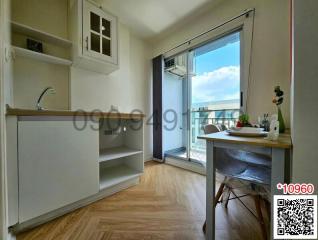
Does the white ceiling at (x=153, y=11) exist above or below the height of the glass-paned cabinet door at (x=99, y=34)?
above

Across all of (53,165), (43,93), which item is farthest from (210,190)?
(43,93)

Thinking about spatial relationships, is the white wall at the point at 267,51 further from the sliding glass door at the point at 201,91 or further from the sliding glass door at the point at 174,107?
the sliding glass door at the point at 174,107

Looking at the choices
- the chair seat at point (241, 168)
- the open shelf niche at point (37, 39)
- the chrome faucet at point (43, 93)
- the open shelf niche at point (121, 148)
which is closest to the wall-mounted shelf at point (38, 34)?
the open shelf niche at point (37, 39)

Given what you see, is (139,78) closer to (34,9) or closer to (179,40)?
(179,40)

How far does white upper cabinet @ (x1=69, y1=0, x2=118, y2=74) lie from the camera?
1693 mm

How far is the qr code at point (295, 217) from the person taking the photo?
0.68 metres

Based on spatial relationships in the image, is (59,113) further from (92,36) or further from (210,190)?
(210,190)

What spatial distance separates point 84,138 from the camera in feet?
4.76

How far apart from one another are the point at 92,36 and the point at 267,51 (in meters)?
2.07

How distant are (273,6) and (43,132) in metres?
2.61

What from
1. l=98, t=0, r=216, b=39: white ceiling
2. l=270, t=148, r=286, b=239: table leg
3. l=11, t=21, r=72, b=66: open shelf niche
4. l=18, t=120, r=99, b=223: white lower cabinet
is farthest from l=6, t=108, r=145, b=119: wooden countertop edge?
l=98, t=0, r=216, b=39: white ceiling

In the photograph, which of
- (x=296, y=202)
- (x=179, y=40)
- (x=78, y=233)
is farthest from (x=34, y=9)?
(x=296, y=202)

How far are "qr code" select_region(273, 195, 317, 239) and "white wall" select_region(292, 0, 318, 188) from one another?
0.15m

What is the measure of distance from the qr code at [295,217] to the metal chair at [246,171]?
0.19 metres
